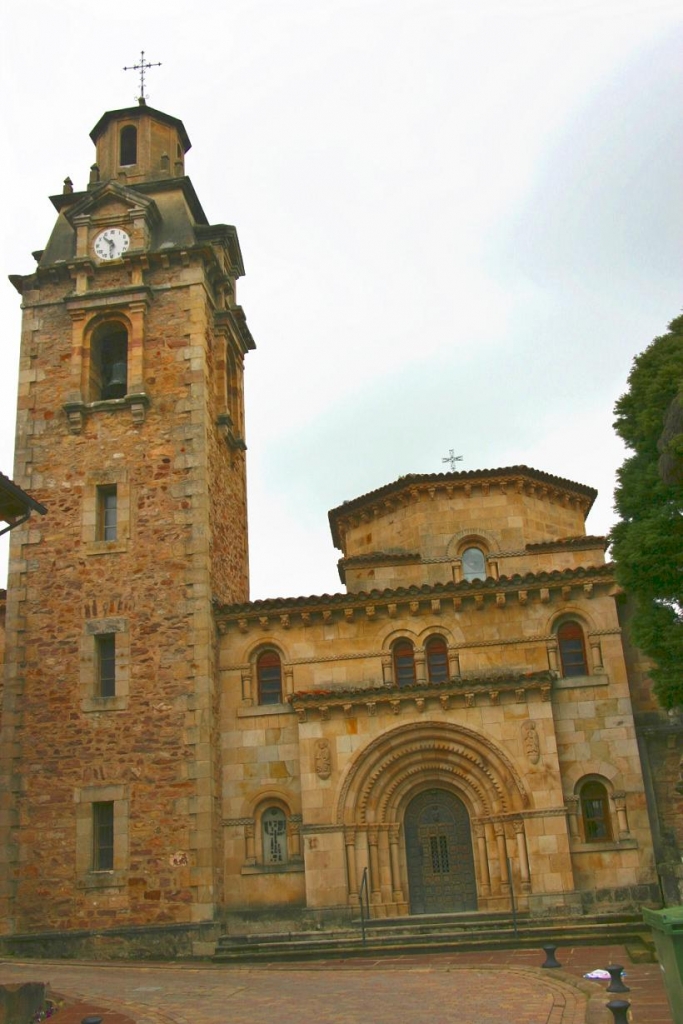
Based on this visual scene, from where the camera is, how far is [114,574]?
23844 mm

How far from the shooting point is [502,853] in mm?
21578

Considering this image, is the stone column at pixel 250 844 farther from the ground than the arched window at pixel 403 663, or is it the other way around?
the arched window at pixel 403 663

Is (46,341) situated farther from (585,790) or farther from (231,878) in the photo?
(585,790)

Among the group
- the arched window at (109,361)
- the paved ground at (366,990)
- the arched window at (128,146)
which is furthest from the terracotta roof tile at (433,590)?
the arched window at (128,146)

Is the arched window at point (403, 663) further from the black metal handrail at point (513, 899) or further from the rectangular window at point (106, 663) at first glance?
the rectangular window at point (106, 663)

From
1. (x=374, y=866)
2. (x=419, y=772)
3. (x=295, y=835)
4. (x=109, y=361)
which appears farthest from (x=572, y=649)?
(x=109, y=361)

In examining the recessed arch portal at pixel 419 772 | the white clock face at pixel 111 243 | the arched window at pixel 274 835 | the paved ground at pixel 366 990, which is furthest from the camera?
the white clock face at pixel 111 243

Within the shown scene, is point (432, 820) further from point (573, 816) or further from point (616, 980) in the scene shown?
point (616, 980)

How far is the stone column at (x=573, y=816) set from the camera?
21625 mm

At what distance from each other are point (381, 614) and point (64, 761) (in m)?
8.17

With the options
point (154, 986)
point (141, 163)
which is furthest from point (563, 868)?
point (141, 163)

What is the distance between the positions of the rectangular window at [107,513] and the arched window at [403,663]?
24.7 feet

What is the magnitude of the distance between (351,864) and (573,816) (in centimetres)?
505

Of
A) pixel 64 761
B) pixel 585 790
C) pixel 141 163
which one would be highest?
pixel 141 163
